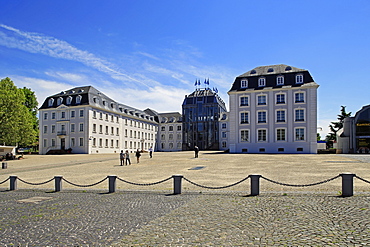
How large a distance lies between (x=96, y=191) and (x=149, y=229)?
6.61m

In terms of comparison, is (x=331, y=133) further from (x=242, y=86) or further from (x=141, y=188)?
(x=141, y=188)

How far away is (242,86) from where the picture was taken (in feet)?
168

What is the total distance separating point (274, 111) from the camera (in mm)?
48781

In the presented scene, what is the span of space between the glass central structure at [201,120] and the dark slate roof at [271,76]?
27817 millimetres

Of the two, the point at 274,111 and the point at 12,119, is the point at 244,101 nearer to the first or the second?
the point at 274,111

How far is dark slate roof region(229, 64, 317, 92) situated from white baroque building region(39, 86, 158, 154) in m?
28.5

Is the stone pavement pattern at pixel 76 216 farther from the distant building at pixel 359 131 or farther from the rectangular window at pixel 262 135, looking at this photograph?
the distant building at pixel 359 131

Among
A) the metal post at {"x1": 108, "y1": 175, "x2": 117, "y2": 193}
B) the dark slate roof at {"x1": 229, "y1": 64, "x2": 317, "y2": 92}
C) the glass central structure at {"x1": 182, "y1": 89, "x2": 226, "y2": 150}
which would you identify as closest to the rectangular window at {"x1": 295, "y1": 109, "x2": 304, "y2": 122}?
the dark slate roof at {"x1": 229, "y1": 64, "x2": 317, "y2": 92}

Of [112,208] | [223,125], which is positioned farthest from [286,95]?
[112,208]

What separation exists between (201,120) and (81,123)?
32.5m

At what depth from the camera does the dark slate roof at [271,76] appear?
48250mm

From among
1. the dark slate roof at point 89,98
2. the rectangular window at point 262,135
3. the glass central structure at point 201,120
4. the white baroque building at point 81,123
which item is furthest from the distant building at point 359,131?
the dark slate roof at point 89,98

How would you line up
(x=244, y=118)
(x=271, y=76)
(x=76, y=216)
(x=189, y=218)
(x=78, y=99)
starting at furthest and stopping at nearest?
1. (x=78, y=99)
2. (x=244, y=118)
3. (x=271, y=76)
4. (x=76, y=216)
5. (x=189, y=218)

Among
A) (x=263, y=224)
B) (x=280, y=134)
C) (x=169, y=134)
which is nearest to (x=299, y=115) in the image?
(x=280, y=134)
